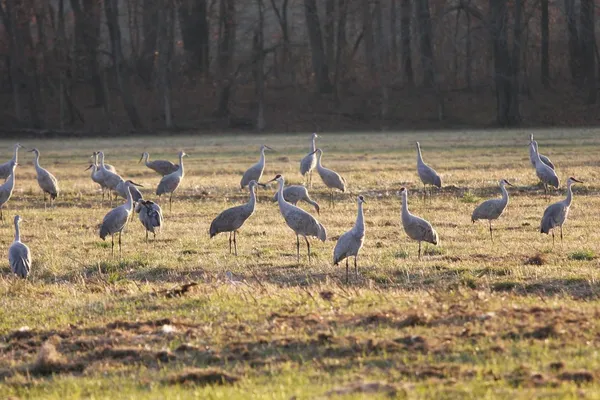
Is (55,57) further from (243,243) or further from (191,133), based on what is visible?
(243,243)

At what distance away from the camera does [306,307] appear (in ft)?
31.9

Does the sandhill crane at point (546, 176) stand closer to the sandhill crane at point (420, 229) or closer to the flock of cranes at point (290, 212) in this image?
the flock of cranes at point (290, 212)

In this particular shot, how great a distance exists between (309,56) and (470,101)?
38.8 feet

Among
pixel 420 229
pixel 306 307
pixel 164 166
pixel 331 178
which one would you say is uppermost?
pixel 164 166

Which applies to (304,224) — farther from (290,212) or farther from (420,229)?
(420,229)

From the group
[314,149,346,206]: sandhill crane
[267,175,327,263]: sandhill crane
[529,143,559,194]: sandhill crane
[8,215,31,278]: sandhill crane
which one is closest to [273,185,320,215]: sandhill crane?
[314,149,346,206]: sandhill crane

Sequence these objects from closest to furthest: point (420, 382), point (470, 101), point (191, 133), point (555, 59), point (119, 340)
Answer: point (420, 382) < point (119, 340) < point (191, 133) < point (470, 101) < point (555, 59)

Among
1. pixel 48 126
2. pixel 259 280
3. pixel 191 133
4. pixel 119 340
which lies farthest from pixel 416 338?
pixel 48 126

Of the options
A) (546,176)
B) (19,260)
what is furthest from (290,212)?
(546,176)

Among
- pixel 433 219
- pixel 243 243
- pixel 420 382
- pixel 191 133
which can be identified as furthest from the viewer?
pixel 191 133

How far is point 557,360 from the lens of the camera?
751cm

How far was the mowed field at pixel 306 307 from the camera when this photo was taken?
7457 millimetres

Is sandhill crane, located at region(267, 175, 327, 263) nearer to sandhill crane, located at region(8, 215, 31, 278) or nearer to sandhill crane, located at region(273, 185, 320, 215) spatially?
sandhill crane, located at region(8, 215, 31, 278)

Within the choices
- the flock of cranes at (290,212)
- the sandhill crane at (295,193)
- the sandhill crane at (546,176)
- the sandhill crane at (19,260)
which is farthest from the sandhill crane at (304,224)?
the sandhill crane at (546,176)
